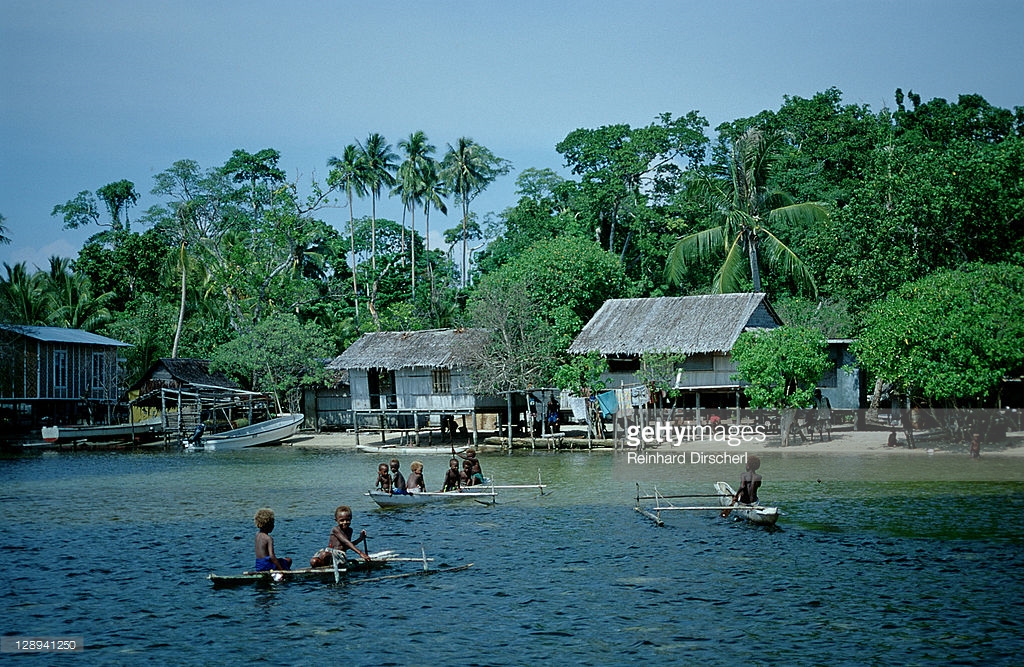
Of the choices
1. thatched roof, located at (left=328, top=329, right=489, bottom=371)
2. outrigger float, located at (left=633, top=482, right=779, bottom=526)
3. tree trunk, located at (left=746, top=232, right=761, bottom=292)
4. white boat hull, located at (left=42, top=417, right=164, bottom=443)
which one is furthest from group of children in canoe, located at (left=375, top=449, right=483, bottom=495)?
white boat hull, located at (left=42, top=417, right=164, bottom=443)

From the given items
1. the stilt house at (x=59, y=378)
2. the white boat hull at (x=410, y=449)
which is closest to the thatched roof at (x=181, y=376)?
the stilt house at (x=59, y=378)

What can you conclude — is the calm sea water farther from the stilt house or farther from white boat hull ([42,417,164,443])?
the stilt house

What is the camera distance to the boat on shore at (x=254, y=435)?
4834cm

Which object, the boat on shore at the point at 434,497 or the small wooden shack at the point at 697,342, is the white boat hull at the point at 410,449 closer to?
the small wooden shack at the point at 697,342

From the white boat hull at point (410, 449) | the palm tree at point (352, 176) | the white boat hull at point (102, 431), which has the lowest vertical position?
the white boat hull at point (410, 449)

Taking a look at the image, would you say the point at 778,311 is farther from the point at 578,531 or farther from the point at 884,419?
the point at 578,531

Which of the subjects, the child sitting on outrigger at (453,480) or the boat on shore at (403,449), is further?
the boat on shore at (403,449)

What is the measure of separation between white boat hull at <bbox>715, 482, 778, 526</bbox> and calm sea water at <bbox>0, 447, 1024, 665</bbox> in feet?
1.06

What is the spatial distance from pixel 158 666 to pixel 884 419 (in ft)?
107

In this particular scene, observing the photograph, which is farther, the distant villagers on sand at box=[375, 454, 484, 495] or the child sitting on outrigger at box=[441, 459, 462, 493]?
the child sitting on outrigger at box=[441, 459, 462, 493]

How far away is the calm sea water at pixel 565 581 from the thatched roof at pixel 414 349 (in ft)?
57.3

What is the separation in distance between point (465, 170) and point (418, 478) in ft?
139

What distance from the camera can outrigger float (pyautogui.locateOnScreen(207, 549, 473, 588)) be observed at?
1647cm

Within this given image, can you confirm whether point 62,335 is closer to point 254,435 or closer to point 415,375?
point 254,435
